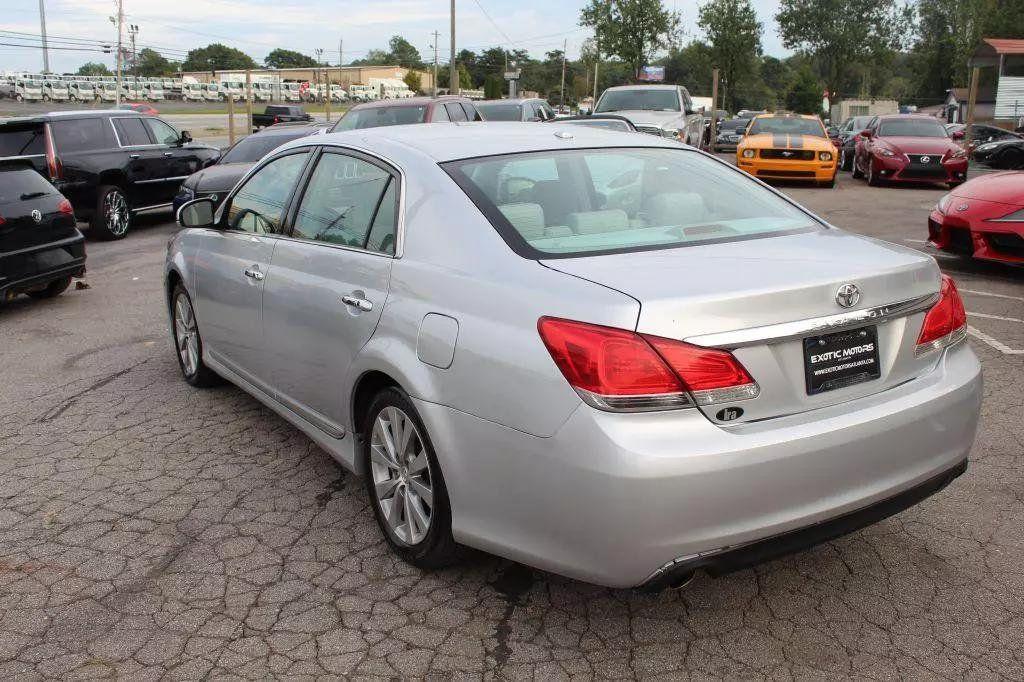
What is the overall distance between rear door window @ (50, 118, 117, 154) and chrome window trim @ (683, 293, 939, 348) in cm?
1299

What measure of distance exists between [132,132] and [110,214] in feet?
5.40

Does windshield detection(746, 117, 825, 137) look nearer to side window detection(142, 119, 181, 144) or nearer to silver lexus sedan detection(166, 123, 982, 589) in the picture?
side window detection(142, 119, 181, 144)

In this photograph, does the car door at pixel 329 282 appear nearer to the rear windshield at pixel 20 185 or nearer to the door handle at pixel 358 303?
the door handle at pixel 358 303

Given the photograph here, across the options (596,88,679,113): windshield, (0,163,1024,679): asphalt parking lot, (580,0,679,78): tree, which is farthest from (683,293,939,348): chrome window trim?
(580,0,679,78): tree

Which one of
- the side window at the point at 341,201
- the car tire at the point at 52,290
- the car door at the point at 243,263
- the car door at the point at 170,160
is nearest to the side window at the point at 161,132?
the car door at the point at 170,160

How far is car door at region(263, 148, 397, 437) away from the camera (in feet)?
12.0

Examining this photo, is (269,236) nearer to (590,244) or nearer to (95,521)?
(95,521)

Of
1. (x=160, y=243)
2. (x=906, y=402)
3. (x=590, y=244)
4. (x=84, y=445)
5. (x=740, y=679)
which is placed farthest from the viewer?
(x=160, y=243)

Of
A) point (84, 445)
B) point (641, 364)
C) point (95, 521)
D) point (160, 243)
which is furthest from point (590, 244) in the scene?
point (160, 243)

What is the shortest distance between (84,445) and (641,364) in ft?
11.8

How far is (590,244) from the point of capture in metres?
3.27

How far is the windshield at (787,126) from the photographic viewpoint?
1967cm

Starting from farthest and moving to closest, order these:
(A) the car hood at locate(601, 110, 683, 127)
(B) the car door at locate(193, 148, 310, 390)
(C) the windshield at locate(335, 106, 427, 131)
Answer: (A) the car hood at locate(601, 110, 683, 127) < (C) the windshield at locate(335, 106, 427, 131) < (B) the car door at locate(193, 148, 310, 390)

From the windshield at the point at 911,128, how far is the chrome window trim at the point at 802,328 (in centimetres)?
1857
